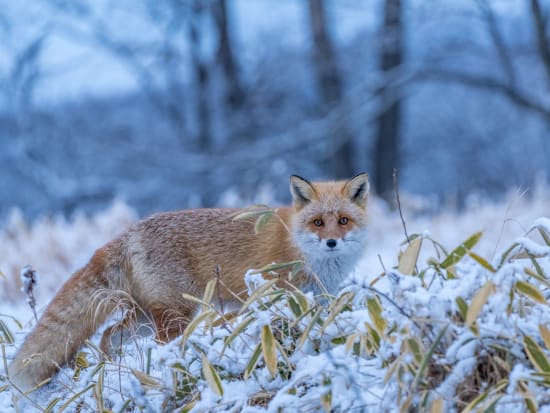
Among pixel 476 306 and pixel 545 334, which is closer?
pixel 476 306

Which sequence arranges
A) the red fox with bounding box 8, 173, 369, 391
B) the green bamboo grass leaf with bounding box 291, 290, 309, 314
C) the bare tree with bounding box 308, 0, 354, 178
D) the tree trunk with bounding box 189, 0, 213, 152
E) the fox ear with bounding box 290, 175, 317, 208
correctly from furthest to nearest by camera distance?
the tree trunk with bounding box 189, 0, 213, 152
the bare tree with bounding box 308, 0, 354, 178
the fox ear with bounding box 290, 175, 317, 208
the red fox with bounding box 8, 173, 369, 391
the green bamboo grass leaf with bounding box 291, 290, 309, 314

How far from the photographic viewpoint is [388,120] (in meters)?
12.1

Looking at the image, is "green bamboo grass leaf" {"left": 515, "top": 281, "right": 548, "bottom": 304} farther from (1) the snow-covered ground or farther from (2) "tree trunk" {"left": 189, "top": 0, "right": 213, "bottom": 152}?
(2) "tree trunk" {"left": 189, "top": 0, "right": 213, "bottom": 152}

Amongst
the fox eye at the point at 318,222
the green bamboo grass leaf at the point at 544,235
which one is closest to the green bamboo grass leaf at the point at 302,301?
the green bamboo grass leaf at the point at 544,235

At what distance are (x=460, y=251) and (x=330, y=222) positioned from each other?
1300 millimetres

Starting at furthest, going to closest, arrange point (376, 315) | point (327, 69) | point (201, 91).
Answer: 1. point (201, 91)
2. point (327, 69)
3. point (376, 315)

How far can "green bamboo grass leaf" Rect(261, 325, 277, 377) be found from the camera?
98.9 inches

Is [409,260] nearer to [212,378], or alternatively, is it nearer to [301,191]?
[212,378]

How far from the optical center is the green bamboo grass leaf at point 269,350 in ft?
8.24

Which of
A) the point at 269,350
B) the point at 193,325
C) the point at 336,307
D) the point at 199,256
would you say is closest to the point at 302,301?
the point at 336,307

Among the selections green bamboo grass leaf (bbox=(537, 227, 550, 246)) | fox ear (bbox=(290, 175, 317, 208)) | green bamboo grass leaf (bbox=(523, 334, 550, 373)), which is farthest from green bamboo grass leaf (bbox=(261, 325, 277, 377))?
fox ear (bbox=(290, 175, 317, 208))

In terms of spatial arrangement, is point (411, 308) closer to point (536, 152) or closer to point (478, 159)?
point (478, 159)

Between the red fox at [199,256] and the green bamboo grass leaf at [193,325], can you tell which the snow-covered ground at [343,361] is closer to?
the green bamboo grass leaf at [193,325]

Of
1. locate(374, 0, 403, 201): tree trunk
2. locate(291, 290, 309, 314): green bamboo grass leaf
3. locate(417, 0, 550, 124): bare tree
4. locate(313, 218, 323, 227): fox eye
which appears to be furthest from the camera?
locate(374, 0, 403, 201): tree trunk
